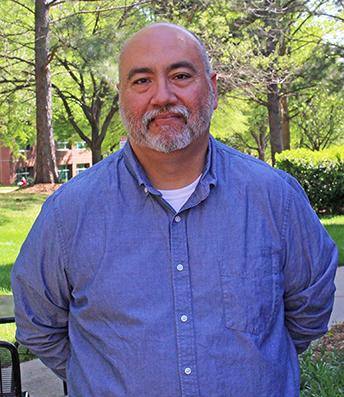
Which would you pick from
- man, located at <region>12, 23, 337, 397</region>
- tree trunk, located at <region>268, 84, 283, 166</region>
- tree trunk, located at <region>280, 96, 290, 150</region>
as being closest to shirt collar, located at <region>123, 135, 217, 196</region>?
man, located at <region>12, 23, 337, 397</region>

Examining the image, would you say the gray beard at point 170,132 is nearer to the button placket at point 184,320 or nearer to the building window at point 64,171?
the button placket at point 184,320

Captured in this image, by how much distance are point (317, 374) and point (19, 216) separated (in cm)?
1012

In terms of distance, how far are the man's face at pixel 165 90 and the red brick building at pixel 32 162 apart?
4710 cm

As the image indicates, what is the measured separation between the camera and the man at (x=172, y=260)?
183 centimetres

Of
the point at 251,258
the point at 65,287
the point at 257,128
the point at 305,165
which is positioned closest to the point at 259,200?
the point at 251,258

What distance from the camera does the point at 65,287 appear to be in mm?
1964

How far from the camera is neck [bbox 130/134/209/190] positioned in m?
1.96

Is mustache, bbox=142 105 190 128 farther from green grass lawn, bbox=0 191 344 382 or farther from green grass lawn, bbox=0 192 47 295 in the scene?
green grass lawn, bbox=0 192 47 295

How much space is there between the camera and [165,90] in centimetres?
190

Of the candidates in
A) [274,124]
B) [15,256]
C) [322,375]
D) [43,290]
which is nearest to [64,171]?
[274,124]

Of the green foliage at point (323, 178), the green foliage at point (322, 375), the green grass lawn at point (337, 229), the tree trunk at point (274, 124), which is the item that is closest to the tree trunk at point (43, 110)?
the green foliage at point (323, 178)

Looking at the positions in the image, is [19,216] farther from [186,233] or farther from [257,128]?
[257,128]

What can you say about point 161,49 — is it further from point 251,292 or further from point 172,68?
point 251,292

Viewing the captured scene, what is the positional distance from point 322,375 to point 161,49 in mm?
2697
